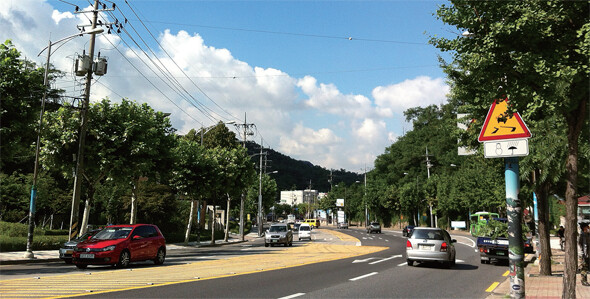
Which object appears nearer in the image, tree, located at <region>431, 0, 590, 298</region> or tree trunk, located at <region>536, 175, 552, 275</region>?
tree, located at <region>431, 0, 590, 298</region>

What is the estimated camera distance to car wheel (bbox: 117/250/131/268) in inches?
650

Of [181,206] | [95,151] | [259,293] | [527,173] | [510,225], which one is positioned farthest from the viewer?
[181,206]

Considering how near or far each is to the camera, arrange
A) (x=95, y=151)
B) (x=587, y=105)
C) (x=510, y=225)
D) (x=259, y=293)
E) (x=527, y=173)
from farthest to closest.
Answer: (x=95, y=151) < (x=527, y=173) < (x=259, y=293) < (x=587, y=105) < (x=510, y=225)

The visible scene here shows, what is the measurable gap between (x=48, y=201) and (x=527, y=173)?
122 feet

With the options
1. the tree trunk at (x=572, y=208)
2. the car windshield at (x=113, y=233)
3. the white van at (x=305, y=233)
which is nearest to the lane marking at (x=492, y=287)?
the tree trunk at (x=572, y=208)

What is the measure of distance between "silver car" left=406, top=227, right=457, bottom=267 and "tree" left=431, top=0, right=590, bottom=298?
9879 mm

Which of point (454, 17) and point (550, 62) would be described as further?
point (454, 17)

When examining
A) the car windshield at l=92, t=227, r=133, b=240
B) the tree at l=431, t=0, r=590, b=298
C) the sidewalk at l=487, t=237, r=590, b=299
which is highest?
the tree at l=431, t=0, r=590, b=298

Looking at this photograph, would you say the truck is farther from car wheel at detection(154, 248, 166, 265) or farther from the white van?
the white van

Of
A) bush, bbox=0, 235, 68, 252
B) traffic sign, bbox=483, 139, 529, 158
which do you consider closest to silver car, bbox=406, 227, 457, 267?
traffic sign, bbox=483, 139, 529, 158

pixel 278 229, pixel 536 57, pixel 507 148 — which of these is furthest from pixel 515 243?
pixel 278 229

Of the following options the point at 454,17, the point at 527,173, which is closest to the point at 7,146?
the point at 454,17

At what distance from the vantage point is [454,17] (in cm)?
775

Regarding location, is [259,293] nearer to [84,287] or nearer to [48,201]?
[84,287]
